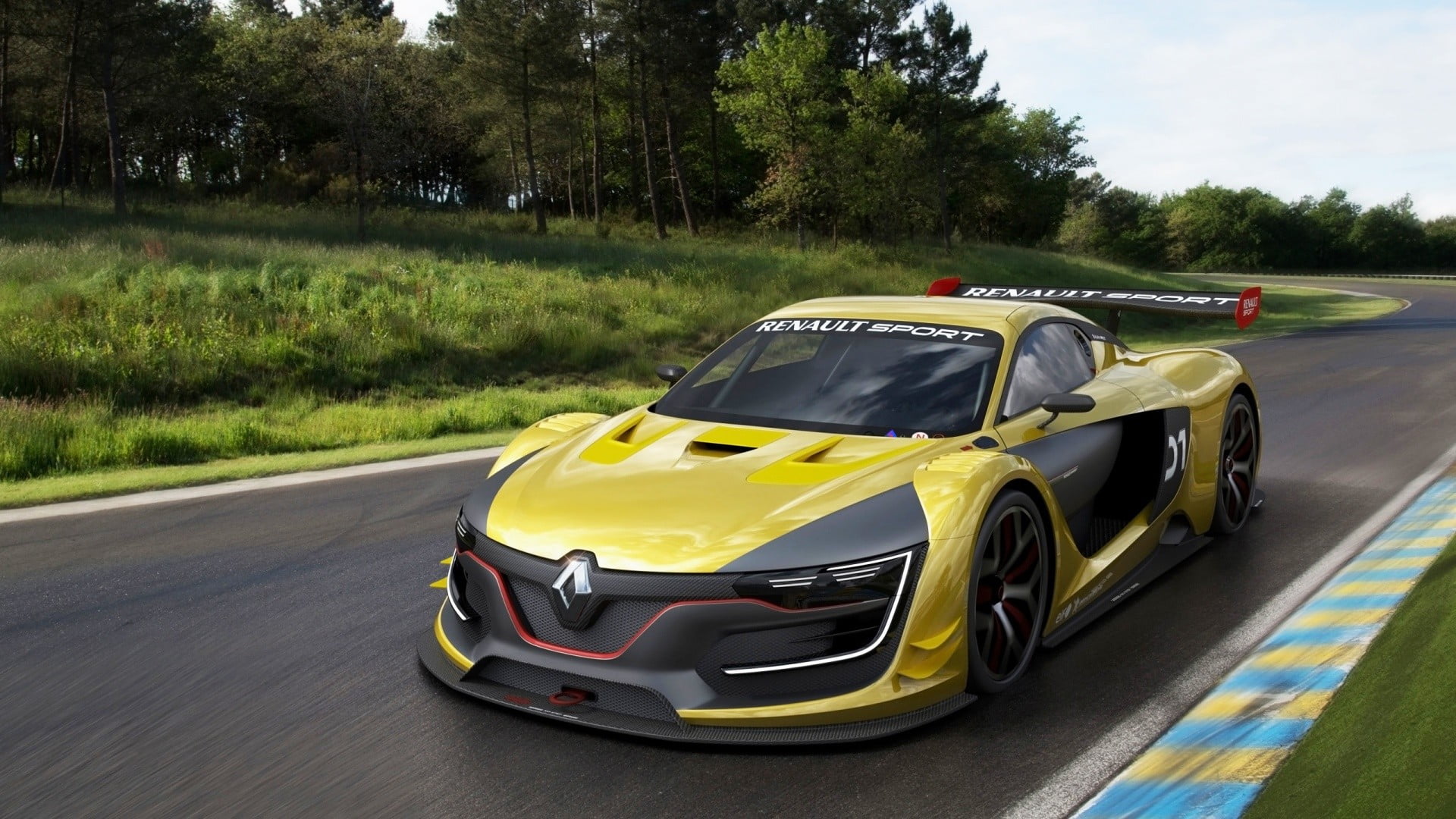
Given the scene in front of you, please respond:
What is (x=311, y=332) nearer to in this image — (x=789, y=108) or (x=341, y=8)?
(x=789, y=108)

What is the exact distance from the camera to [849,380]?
16.6ft

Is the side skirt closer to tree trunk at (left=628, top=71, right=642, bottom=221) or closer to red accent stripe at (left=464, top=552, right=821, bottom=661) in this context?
red accent stripe at (left=464, top=552, right=821, bottom=661)

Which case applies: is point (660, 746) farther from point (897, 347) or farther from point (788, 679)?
point (897, 347)

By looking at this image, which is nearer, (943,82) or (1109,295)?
(1109,295)

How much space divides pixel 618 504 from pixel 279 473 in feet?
19.1

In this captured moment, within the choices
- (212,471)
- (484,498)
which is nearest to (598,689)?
(484,498)

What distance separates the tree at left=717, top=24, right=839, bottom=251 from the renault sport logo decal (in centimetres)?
3938

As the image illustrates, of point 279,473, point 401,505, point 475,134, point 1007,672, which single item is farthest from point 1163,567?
point 475,134

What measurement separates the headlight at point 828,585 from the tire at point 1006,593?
0.33m

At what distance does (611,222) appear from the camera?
2312 inches

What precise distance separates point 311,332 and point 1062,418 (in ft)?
45.0

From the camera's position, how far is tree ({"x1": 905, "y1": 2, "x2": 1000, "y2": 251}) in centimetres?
5259

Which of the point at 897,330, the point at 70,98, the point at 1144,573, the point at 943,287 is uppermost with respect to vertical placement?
the point at 70,98

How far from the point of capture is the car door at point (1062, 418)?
476cm
